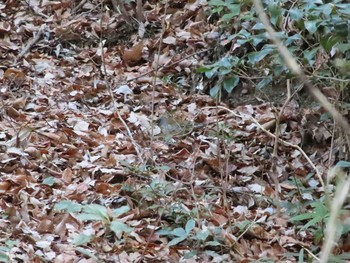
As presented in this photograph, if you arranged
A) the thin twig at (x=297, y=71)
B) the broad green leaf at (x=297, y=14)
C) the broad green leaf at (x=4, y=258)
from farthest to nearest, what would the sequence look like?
the broad green leaf at (x=297, y=14) < the broad green leaf at (x=4, y=258) < the thin twig at (x=297, y=71)

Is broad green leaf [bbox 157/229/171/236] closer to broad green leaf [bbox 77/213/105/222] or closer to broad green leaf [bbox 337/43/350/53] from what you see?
broad green leaf [bbox 77/213/105/222]

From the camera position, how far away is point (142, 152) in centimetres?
409

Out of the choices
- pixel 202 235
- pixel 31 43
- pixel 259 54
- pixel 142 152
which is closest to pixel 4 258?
pixel 202 235

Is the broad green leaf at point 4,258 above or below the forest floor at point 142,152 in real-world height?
above

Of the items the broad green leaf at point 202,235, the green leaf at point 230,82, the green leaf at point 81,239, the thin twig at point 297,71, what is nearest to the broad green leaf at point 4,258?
the green leaf at point 81,239

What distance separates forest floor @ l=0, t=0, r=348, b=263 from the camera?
3.28m

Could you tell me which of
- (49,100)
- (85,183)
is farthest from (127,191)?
(49,100)

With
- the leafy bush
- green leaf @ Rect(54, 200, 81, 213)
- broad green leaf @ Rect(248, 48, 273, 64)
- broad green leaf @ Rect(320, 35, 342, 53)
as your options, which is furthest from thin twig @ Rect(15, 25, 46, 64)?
broad green leaf @ Rect(320, 35, 342, 53)

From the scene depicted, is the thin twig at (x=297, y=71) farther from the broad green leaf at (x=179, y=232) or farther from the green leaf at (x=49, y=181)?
the green leaf at (x=49, y=181)

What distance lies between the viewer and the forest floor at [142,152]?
10.7 ft

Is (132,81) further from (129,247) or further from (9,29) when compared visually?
(129,247)

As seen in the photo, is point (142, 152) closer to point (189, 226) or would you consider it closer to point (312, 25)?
point (189, 226)

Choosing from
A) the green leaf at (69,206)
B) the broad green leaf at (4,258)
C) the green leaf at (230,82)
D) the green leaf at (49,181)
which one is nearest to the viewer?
the broad green leaf at (4,258)

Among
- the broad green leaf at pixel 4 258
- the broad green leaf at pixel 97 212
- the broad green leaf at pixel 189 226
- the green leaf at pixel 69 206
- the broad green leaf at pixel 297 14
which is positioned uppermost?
the broad green leaf at pixel 297 14
